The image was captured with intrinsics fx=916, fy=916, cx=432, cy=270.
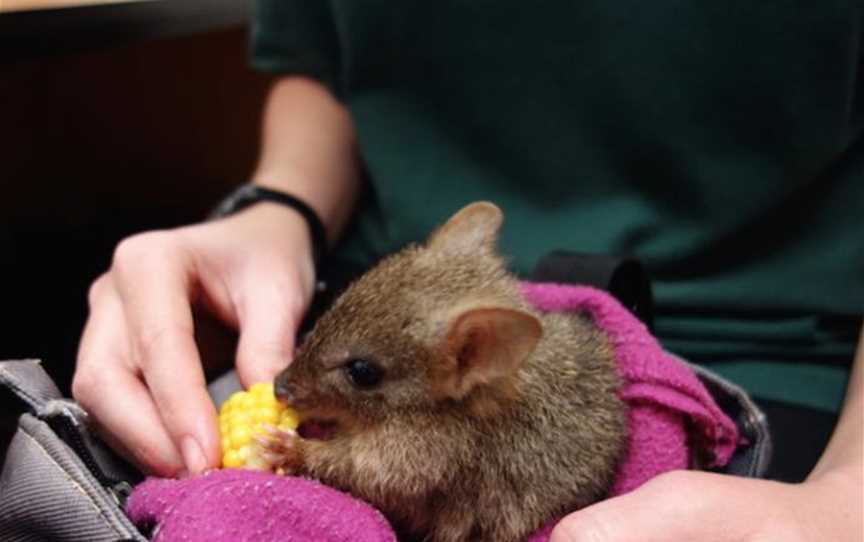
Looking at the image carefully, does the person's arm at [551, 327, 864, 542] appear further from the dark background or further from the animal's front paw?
the dark background

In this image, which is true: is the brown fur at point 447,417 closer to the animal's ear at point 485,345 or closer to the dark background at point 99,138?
the animal's ear at point 485,345

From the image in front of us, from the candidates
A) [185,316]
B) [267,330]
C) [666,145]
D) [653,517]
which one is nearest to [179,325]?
[185,316]

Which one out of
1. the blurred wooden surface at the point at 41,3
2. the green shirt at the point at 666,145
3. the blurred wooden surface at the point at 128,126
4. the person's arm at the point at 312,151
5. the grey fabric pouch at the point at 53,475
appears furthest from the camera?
the blurred wooden surface at the point at 128,126

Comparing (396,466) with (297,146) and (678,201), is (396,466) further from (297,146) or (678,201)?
(297,146)

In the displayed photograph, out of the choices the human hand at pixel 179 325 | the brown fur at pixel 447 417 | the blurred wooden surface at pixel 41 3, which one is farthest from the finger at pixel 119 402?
the blurred wooden surface at pixel 41 3

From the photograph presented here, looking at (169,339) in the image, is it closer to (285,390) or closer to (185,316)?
(185,316)

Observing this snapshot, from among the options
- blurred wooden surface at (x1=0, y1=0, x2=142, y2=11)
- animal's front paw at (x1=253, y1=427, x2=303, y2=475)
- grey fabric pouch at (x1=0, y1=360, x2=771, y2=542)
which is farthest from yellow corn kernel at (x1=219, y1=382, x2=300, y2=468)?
blurred wooden surface at (x1=0, y1=0, x2=142, y2=11)
